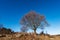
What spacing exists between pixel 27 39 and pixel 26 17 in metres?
36.1

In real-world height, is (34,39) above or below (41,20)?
below

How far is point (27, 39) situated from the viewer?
9984mm

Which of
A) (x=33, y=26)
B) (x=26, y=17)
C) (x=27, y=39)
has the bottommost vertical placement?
(x=27, y=39)

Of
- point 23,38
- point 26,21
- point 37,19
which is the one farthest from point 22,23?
point 23,38

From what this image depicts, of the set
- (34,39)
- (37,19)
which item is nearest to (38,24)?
(37,19)

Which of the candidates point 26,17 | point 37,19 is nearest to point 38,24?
point 37,19

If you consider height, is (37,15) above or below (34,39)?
above

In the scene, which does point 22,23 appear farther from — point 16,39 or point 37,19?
point 16,39

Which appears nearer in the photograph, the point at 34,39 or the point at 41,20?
the point at 34,39

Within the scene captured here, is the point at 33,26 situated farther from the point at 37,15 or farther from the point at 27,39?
the point at 27,39

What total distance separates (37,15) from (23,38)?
35.7m

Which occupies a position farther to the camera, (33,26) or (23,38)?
(33,26)

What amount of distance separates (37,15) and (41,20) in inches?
107

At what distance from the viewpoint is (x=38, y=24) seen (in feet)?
153
